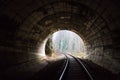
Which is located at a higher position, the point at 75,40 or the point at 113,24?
the point at 75,40

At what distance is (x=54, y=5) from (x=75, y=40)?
131 meters

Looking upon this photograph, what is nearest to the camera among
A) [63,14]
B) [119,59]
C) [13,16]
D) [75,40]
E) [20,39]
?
[13,16]

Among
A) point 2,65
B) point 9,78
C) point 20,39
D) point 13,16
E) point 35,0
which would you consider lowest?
point 9,78

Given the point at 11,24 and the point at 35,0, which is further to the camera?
the point at 35,0

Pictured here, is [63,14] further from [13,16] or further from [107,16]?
[13,16]

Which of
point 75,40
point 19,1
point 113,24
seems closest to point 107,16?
point 113,24

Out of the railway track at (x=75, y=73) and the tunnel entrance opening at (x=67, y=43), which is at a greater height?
the tunnel entrance opening at (x=67, y=43)

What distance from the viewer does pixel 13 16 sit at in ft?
39.4

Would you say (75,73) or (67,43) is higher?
(67,43)

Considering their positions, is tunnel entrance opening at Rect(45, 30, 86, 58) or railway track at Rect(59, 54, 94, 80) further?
tunnel entrance opening at Rect(45, 30, 86, 58)

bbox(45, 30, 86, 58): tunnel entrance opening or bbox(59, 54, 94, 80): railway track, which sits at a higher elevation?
bbox(45, 30, 86, 58): tunnel entrance opening

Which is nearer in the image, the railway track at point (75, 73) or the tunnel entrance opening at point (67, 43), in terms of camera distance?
the railway track at point (75, 73)

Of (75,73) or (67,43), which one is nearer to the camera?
(75,73)

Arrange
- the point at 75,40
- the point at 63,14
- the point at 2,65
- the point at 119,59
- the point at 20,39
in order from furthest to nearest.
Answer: the point at 75,40 < the point at 63,14 < the point at 20,39 < the point at 119,59 < the point at 2,65
